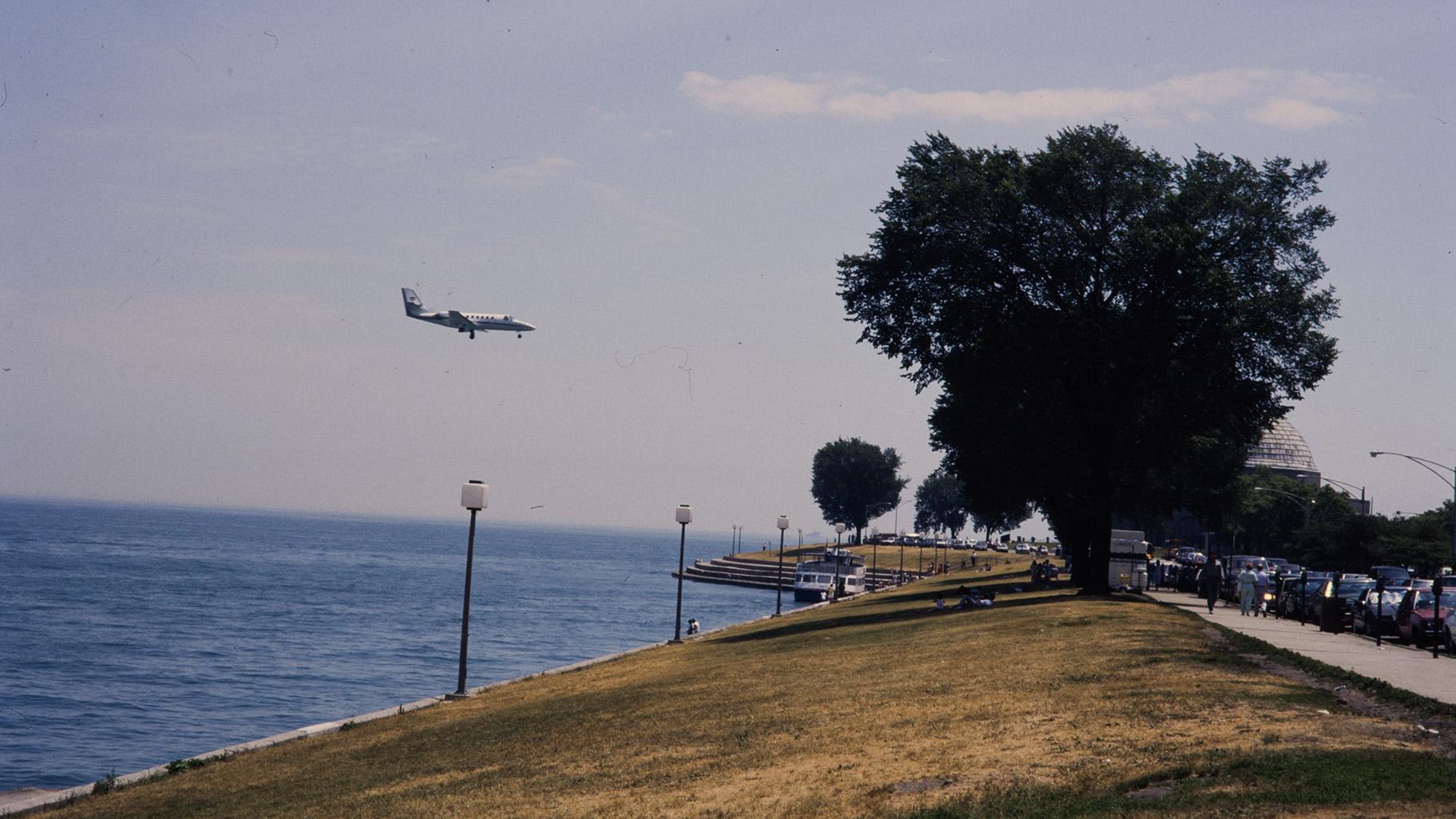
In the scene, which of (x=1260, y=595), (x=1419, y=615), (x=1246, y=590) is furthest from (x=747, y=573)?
(x=1419, y=615)

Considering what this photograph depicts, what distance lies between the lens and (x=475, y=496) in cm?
3056

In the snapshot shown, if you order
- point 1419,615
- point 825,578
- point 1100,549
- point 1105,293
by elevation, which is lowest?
point 825,578

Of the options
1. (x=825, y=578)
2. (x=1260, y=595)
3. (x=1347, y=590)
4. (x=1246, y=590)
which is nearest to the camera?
(x=1246, y=590)

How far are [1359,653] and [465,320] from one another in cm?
8171

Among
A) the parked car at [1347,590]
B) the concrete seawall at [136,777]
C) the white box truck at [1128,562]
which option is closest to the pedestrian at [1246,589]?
the parked car at [1347,590]

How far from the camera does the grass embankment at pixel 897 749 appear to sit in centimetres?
1143

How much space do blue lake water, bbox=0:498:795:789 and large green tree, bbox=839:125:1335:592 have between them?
2531 cm

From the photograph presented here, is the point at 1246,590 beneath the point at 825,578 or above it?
above

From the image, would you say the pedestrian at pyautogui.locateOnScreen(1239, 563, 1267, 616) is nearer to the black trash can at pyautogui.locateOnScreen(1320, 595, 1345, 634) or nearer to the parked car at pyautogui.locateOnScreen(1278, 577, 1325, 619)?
the parked car at pyautogui.locateOnScreen(1278, 577, 1325, 619)

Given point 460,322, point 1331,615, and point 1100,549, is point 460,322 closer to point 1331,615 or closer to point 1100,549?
point 1100,549

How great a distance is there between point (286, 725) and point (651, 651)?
14.0m

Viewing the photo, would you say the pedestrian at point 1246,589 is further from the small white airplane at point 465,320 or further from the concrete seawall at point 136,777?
the small white airplane at point 465,320

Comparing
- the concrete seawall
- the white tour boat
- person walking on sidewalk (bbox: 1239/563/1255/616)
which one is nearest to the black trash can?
person walking on sidewalk (bbox: 1239/563/1255/616)

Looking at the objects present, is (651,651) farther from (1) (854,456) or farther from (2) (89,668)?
(1) (854,456)
